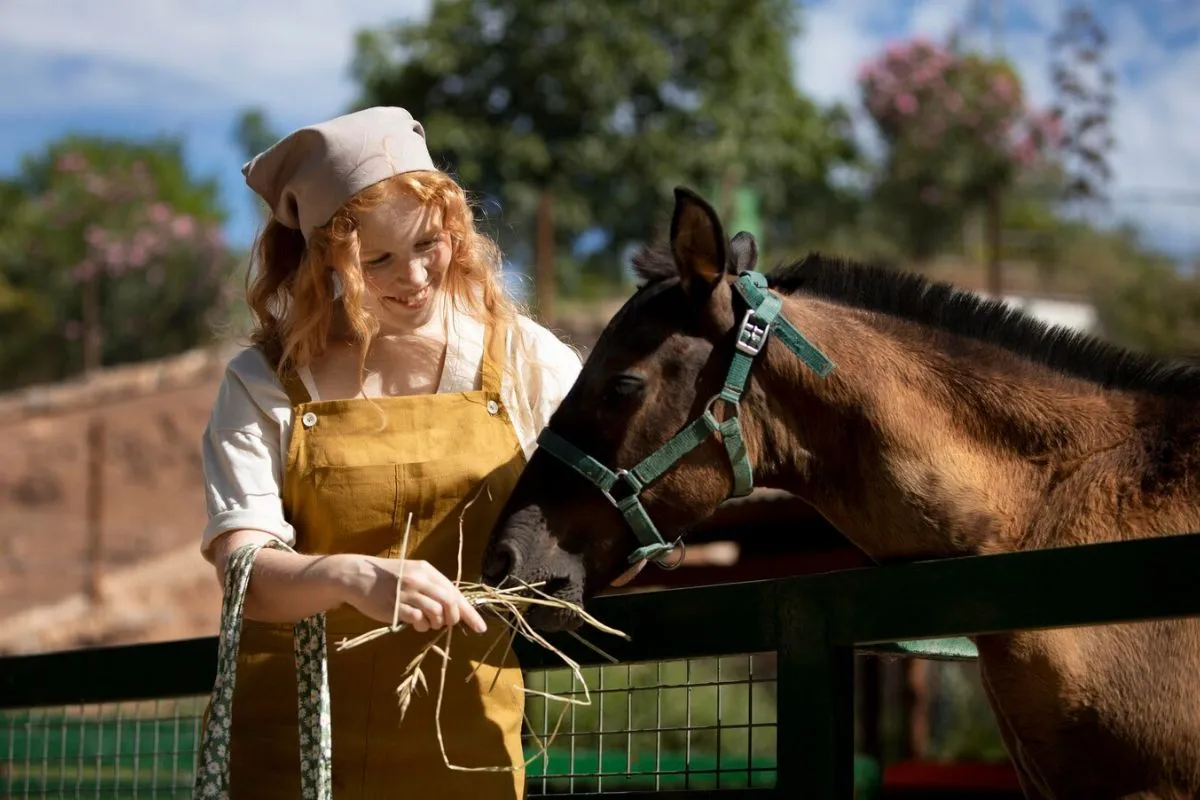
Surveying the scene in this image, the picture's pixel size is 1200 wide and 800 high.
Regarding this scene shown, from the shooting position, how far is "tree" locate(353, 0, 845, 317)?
1114 inches

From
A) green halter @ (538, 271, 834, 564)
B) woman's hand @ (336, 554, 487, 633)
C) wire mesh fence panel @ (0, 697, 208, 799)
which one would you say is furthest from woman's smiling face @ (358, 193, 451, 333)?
wire mesh fence panel @ (0, 697, 208, 799)

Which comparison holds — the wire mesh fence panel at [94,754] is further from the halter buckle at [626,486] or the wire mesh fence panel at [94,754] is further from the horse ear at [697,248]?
the horse ear at [697,248]

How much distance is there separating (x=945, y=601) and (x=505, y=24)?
94.2 feet

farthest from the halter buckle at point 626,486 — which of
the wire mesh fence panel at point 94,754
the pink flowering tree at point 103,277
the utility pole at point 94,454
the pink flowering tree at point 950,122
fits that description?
the pink flowering tree at point 103,277

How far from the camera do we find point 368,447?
2.80 meters

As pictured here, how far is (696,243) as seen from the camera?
2908 millimetres

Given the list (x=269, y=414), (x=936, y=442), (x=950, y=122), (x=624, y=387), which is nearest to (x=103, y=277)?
(x=950, y=122)

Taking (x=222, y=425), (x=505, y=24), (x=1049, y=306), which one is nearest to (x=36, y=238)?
(x=505, y=24)

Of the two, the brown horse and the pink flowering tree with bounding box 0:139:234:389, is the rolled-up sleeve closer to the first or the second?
the brown horse

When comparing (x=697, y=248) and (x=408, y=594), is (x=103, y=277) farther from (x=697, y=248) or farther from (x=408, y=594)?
(x=408, y=594)

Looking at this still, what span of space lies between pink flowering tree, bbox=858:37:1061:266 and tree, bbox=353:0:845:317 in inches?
120

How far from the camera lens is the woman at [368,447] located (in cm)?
275

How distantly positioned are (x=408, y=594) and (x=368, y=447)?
0.51 meters

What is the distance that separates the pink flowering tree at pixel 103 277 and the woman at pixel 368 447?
27.8m
